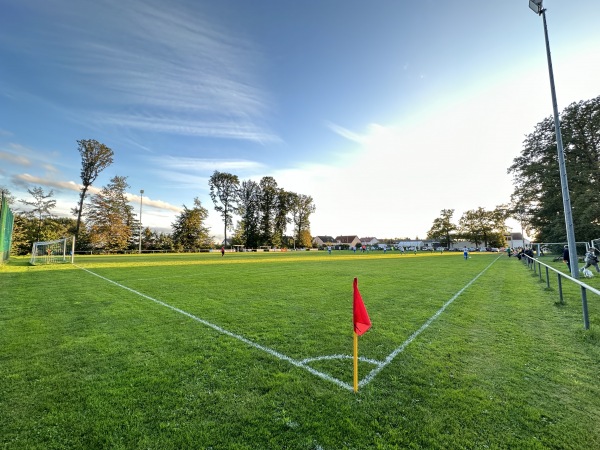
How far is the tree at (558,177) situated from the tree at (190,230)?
5618 centimetres

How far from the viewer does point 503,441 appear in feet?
8.36

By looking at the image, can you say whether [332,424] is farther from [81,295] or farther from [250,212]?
[250,212]

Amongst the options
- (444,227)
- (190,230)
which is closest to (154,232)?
(190,230)

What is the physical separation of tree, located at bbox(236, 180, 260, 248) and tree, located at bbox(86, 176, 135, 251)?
26743mm

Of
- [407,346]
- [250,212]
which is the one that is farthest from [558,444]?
[250,212]

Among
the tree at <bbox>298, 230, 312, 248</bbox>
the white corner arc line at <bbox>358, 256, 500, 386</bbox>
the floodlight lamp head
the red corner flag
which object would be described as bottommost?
the white corner arc line at <bbox>358, 256, 500, 386</bbox>

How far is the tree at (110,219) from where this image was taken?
1822 inches

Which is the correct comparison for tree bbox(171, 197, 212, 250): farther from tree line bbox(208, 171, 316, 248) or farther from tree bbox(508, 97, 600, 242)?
tree bbox(508, 97, 600, 242)

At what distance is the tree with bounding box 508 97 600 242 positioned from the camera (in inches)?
1133

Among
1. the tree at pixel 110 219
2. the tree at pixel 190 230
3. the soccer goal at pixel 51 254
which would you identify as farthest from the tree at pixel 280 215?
the soccer goal at pixel 51 254

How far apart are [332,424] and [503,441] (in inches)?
61.4

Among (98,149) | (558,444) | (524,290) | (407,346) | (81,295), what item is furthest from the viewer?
(98,149)

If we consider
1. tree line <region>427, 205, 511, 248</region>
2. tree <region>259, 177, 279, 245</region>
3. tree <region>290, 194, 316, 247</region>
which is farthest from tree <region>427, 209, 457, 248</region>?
tree <region>259, 177, 279, 245</region>

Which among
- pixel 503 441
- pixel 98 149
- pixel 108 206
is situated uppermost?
pixel 98 149
